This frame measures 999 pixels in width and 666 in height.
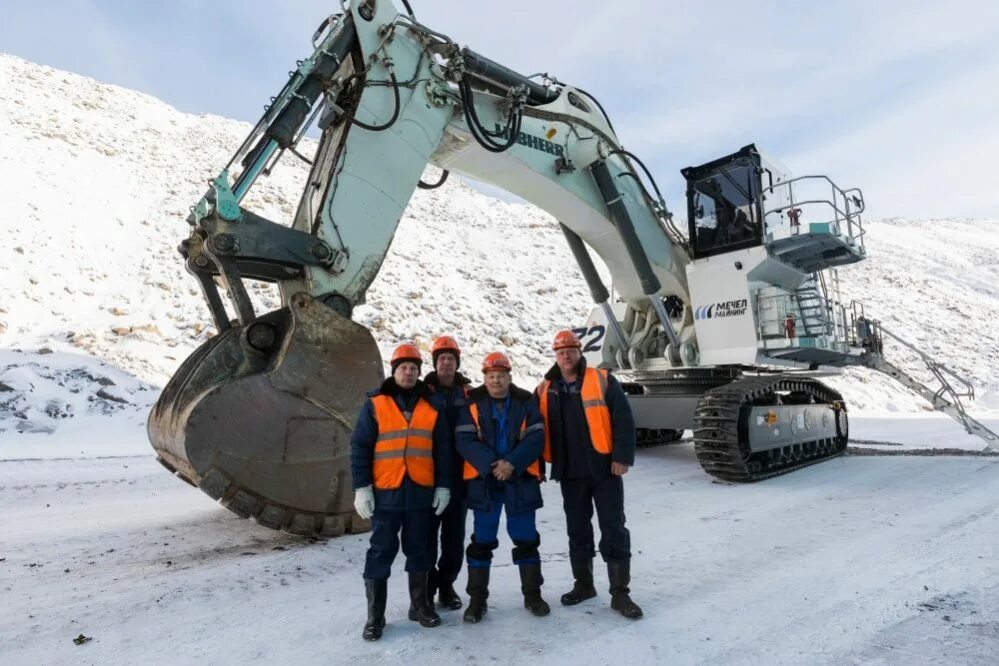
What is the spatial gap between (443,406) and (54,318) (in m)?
14.0

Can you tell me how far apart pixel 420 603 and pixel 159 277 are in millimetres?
16226

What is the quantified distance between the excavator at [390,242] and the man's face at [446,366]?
2.78ft

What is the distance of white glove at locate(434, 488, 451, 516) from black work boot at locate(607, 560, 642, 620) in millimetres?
965

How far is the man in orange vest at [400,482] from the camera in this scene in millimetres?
3119

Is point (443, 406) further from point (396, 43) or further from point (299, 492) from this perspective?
point (396, 43)

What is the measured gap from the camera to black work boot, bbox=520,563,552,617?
10.5 feet

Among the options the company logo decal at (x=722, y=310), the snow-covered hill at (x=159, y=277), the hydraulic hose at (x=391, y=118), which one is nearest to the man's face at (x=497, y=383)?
the hydraulic hose at (x=391, y=118)

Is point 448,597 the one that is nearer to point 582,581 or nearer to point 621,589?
point 582,581

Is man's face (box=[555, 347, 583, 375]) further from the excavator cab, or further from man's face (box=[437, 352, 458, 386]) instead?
the excavator cab

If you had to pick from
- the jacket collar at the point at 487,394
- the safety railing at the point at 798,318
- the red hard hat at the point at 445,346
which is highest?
the safety railing at the point at 798,318

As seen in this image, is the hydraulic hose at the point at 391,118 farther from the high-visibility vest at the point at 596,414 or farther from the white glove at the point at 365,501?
the white glove at the point at 365,501

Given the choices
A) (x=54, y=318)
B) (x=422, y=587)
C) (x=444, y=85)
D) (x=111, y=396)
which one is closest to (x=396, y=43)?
(x=444, y=85)

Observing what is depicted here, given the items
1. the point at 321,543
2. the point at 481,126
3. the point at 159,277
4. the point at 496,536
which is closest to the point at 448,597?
the point at 496,536

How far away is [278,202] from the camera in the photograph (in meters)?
24.5
